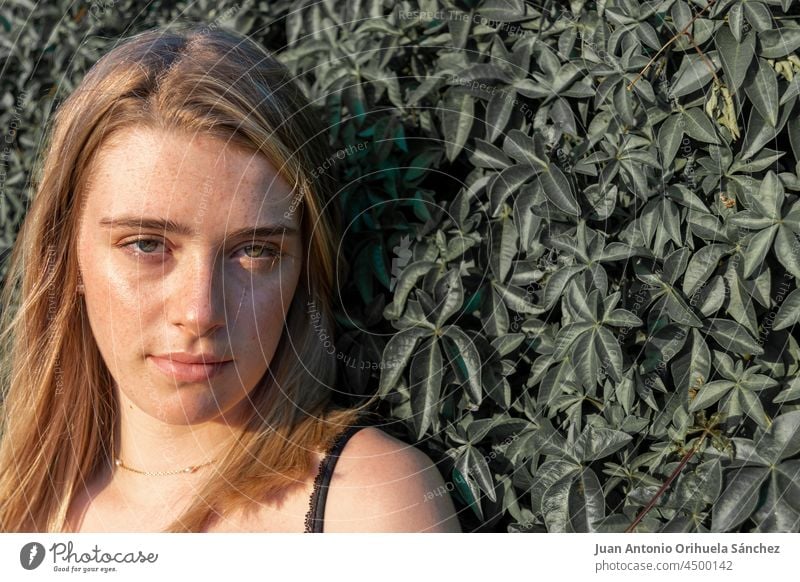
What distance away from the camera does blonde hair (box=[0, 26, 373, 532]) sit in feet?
4.28

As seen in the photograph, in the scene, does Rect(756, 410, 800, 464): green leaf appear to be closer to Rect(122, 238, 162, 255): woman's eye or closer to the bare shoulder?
the bare shoulder

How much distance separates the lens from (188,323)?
4.22 ft

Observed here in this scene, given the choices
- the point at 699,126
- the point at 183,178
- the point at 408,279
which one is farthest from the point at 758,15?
the point at 183,178

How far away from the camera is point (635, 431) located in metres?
1.26

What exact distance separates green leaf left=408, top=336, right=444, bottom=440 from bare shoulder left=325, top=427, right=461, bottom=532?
0.06 meters

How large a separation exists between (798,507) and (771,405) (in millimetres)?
152

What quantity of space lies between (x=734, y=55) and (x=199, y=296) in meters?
0.88

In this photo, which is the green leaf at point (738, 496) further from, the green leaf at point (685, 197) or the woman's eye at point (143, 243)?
the woman's eye at point (143, 243)

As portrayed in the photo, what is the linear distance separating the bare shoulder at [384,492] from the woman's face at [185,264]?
0.74 ft

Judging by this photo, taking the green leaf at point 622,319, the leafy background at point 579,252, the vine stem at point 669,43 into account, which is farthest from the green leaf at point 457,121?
the green leaf at point 622,319

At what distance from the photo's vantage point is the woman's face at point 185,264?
1.27 m

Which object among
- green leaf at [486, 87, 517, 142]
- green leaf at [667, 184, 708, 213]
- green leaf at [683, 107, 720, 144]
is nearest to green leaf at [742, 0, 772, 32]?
green leaf at [683, 107, 720, 144]

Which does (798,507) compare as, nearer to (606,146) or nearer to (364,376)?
(606,146)

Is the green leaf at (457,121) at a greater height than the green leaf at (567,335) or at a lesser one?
greater
